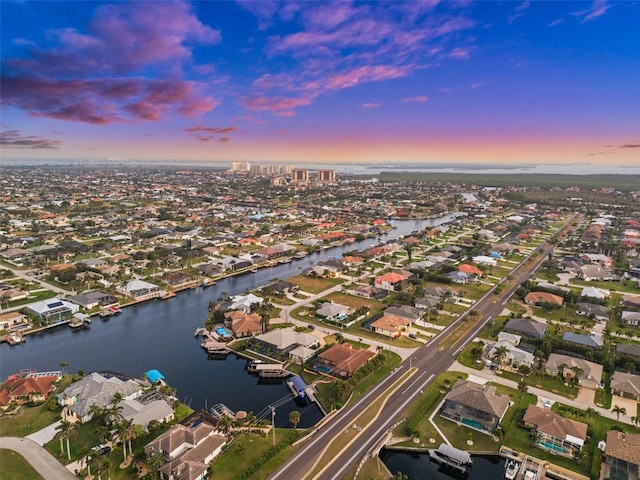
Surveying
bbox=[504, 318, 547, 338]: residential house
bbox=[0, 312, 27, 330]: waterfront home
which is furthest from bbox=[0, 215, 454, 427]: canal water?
bbox=[504, 318, 547, 338]: residential house

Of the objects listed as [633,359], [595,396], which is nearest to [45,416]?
[595,396]

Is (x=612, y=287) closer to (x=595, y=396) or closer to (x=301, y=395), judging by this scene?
(x=595, y=396)

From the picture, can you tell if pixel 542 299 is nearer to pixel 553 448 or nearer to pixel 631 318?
pixel 631 318

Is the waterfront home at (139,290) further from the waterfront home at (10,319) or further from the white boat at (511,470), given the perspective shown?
the white boat at (511,470)

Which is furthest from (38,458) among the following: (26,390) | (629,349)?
(629,349)

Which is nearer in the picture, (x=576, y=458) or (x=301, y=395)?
(x=576, y=458)

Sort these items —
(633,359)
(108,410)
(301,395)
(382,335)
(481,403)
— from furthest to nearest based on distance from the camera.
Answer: (382,335) < (633,359) < (301,395) < (481,403) < (108,410)

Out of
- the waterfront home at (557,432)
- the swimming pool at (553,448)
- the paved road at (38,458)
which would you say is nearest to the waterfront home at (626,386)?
the waterfront home at (557,432)
